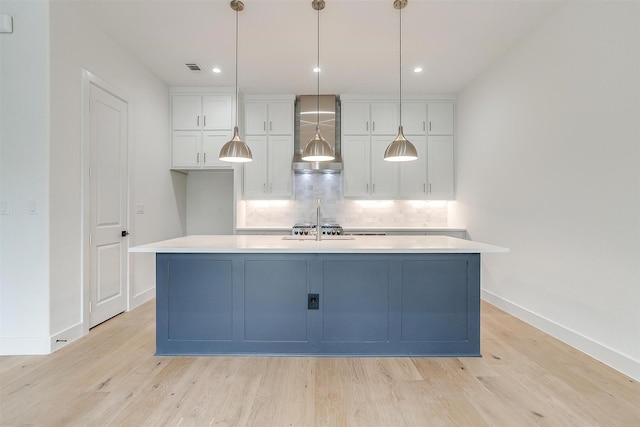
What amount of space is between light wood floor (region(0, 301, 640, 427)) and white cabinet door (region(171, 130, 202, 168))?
2.59m

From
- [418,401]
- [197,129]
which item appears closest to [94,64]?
[197,129]

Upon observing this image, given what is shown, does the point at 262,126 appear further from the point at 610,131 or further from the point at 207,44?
the point at 610,131

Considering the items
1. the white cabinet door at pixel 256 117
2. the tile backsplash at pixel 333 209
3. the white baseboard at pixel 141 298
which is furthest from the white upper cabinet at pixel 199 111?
the white baseboard at pixel 141 298

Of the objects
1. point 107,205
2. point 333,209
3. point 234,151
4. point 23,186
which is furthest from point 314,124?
point 23,186

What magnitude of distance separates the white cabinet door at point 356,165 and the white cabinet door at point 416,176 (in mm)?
533

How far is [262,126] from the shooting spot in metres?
4.81

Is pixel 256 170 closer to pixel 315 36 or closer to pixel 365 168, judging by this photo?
pixel 365 168

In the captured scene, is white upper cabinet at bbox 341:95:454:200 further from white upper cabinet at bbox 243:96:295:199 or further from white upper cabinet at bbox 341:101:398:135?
white upper cabinet at bbox 243:96:295:199

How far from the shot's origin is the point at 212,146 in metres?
4.54

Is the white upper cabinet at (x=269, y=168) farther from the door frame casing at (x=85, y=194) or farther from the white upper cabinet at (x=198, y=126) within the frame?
the door frame casing at (x=85, y=194)

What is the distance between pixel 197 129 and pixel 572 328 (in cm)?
480

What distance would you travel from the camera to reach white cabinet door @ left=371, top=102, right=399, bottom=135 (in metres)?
4.85

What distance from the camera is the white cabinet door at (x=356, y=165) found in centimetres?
486

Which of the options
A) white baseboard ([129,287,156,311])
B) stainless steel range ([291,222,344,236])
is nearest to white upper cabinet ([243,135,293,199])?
stainless steel range ([291,222,344,236])
